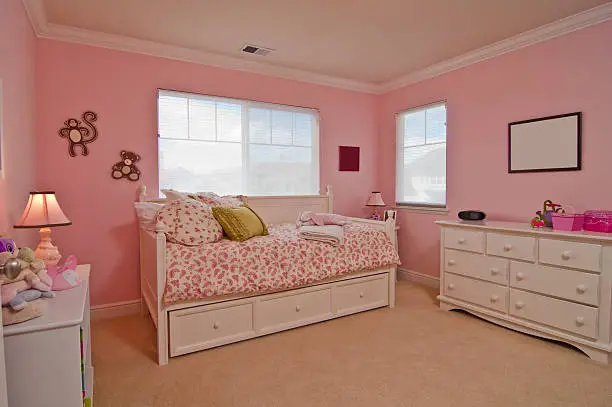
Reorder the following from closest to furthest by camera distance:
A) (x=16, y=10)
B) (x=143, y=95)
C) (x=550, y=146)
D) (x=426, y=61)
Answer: (x=16, y=10) → (x=550, y=146) → (x=143, y=95) → (x=426, y=61)

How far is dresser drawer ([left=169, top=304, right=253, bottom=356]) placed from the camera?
2330 millimetres

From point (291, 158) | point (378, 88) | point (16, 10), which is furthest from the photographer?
point (378, 88)

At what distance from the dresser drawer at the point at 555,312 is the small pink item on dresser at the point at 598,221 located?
0.55 metres

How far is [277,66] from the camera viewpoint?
378 cm

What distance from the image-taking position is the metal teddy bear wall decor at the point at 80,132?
2904 mm

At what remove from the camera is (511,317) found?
2742 millimetres

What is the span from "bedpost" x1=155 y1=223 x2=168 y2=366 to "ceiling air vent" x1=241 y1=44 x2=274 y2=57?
1.91 m

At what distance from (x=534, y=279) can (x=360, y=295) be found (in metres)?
1.32

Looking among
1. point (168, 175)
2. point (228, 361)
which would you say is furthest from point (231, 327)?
point (168, 175)

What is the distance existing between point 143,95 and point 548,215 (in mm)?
3498

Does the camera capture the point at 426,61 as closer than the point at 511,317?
No

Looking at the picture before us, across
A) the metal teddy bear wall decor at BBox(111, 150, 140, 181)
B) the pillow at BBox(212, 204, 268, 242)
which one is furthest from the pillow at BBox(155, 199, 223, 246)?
the metal teddy bear wall decor at BBox(111, 150, 140, 181)

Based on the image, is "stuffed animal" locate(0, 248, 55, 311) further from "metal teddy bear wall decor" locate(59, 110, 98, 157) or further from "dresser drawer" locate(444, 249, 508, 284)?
"dresser drawer" locate(444, 249, 508, 284)

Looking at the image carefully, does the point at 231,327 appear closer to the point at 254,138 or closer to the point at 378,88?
the point at 254,138
